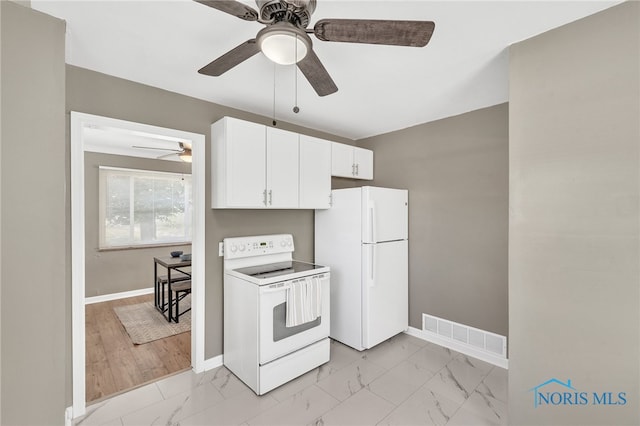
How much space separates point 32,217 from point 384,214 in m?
2.73

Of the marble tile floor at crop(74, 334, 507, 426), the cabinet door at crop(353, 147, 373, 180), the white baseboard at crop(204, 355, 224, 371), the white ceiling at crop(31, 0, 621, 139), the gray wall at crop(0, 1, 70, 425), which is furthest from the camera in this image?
the cabinet door at crop(353, 147, 373, 180)

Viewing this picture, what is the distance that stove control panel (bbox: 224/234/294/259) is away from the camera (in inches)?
109

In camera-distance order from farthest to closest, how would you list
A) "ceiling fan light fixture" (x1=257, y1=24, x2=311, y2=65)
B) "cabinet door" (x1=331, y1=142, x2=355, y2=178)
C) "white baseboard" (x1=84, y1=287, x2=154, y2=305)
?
"white baseboard" (x1=84, y1=287, x2=154, y2=305), "cabinet door" (x1=331, y1=142, x2=355, y2=178), "ceiling fan light fixture" (x1=257, y1=24, x2=311, y2=65)

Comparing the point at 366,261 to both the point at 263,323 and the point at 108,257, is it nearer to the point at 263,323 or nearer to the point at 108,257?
the point at 263,323

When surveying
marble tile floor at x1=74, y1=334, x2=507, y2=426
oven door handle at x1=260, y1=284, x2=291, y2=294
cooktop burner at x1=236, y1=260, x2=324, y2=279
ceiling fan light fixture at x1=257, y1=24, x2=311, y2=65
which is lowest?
marble tile floor at x1=74, y1=334, x2=507, y2=426

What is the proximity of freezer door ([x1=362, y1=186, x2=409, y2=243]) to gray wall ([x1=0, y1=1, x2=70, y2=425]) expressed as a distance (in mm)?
2349

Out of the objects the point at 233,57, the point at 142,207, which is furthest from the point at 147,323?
the point at 233,57

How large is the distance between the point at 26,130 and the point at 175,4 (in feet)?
3.10

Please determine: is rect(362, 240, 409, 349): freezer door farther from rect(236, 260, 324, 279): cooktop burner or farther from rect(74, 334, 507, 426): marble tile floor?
rect(236, 260, 324, 279): cooktop burner

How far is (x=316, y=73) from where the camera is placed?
1.58m

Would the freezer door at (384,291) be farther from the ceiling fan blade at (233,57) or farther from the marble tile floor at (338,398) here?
the ceiling fan blade at (233,57)

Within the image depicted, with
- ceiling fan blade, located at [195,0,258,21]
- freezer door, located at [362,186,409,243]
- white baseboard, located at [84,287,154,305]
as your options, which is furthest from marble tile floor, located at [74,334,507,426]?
white baseboard, located at [84,287,154,305]

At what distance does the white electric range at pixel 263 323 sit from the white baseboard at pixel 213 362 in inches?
2.4

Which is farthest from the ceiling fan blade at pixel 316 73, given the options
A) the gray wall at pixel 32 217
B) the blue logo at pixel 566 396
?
the blue logo at pixel 566 396
